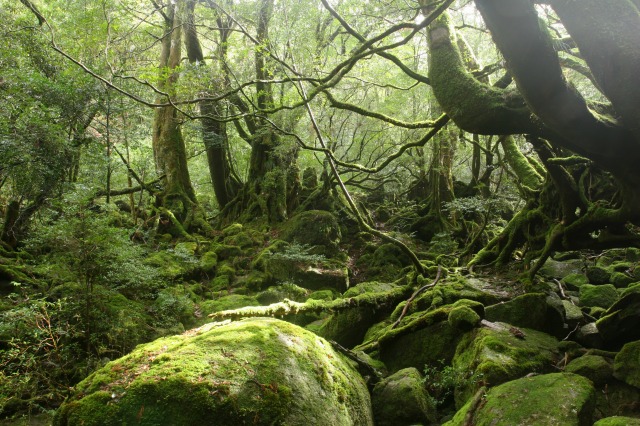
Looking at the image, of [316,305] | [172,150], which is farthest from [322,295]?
[172,150]

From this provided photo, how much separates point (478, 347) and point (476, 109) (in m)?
2.56

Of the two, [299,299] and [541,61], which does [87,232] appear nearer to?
[299,299]

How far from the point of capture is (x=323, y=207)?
14375mm

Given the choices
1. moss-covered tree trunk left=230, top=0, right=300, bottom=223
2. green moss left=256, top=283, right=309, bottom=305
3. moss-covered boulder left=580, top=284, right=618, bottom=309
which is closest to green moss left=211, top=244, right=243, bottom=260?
moss-covered tree trunk left=230, top=0, right=300, bottom=223

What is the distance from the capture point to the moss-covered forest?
287 cm

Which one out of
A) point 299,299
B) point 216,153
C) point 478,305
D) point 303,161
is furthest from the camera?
point 303,161

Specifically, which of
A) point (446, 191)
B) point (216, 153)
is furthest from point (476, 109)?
point (216, 153)

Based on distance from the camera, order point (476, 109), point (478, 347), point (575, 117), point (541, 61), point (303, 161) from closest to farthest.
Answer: point (541, 61)
point (575, 117)
point (476, 109)
point (478, 347)
point (303, 161)

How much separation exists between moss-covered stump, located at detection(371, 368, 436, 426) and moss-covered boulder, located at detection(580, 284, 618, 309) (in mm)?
3745

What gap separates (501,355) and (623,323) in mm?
1472

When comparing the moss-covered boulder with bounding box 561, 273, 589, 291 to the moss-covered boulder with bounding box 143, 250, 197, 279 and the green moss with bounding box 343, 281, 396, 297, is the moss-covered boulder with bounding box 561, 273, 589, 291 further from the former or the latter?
the moss-covered boulder with bounding box 143, 250, 197, 279

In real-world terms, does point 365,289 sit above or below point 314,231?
below

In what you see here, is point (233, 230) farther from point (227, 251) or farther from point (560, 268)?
point (560, 268)

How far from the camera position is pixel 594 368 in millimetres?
3527
